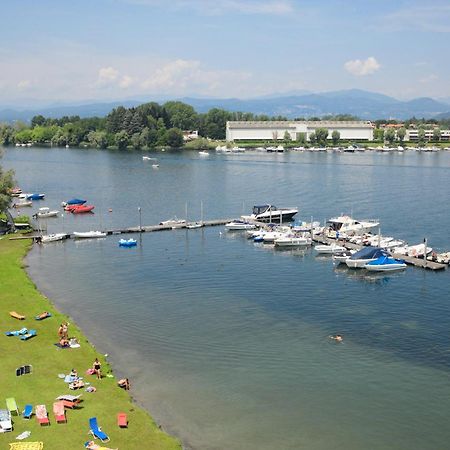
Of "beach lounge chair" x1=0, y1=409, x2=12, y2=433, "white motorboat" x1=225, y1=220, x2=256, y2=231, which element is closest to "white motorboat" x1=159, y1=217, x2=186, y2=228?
"white motorboat" x1=225, y1=220, x2=256, y2=231

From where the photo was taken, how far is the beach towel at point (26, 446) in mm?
22922

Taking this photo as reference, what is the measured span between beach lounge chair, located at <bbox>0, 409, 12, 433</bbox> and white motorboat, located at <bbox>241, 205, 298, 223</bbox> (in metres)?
54.7

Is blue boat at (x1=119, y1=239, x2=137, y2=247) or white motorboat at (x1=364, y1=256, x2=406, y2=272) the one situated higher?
blue boat at (x1=119, y1=239, x2=137, y2=247)

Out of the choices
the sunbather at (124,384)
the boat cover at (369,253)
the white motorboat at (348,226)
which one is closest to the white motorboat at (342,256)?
the boat cover at (369,253)

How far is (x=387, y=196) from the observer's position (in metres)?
103

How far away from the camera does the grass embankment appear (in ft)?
79.9

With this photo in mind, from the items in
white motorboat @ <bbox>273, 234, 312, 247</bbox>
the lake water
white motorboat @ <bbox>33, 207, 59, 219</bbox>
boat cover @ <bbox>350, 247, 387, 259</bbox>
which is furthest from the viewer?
white motorboat @ <bbox>33, 207, 59, 219</bbox>

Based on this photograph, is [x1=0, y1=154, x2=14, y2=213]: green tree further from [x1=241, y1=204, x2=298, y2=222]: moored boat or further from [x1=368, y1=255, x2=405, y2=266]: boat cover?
[x1=368, y1=255, x2=405, y2=266]: boat cover

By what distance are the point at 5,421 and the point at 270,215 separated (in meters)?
57.3

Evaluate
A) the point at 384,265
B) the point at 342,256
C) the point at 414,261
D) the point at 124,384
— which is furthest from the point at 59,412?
the point at 414,261

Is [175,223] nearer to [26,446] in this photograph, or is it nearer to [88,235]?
[88,235]

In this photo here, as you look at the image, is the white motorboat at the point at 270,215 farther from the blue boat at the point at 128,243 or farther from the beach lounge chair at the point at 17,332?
the beach lounge chair at the point at 17,332

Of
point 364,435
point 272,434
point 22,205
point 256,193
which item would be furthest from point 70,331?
point 256,193

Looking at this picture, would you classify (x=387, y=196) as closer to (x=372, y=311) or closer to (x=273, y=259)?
(x=273, y=259)
